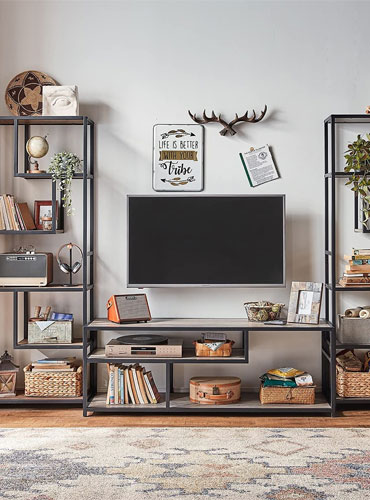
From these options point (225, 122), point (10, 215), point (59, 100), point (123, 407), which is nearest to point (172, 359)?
point (123, 407)

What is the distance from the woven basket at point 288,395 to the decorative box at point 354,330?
0.40 metres

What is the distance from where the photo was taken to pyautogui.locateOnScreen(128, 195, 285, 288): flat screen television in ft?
14.3

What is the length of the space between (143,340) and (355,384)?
138 cm

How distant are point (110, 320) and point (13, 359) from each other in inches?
31.8

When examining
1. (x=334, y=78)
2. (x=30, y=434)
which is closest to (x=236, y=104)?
(x=334, y=78)

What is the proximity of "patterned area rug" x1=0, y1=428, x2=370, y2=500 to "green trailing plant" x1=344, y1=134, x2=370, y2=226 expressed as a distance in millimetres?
1482

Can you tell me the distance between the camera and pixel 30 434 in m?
3.76

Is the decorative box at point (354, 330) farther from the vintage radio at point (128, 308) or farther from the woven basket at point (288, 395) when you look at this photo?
the vintage radio at point (128, 308)

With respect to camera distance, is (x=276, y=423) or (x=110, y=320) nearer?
(x=276, y=423)

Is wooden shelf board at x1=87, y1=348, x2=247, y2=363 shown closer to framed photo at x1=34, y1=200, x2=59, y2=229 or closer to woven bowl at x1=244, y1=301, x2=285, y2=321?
woven bowl at x1=244, y1=301, x2=285, y2=321

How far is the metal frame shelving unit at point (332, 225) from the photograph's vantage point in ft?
13.8

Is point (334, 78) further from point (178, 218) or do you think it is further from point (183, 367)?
point (183, 367)

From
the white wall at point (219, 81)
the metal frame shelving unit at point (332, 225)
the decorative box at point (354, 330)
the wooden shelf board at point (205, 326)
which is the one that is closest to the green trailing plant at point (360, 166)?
the metal frame shelving unit at point (332, 225)

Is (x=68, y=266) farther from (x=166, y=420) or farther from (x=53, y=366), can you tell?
(x=166, y=420)
